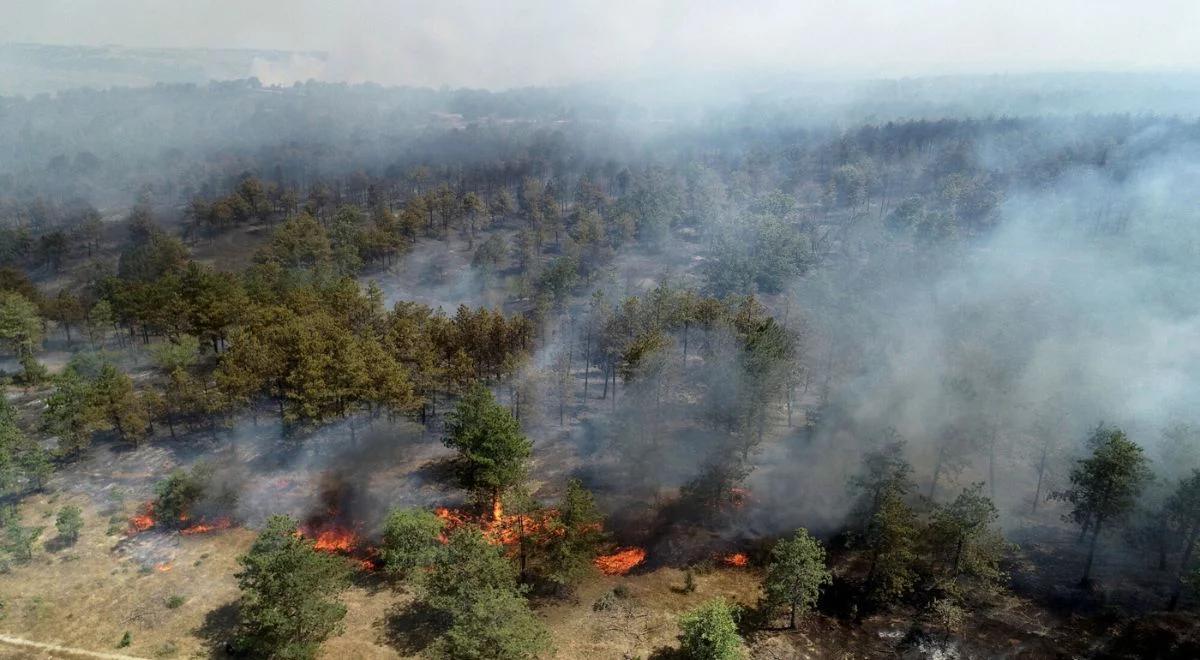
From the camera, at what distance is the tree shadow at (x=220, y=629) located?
34406mm

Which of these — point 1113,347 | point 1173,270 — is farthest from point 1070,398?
point 1173,270

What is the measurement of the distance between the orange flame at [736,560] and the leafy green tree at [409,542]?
18.6 m

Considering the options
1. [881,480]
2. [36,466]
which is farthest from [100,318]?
[881,480]

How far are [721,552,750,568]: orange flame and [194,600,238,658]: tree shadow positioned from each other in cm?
2921

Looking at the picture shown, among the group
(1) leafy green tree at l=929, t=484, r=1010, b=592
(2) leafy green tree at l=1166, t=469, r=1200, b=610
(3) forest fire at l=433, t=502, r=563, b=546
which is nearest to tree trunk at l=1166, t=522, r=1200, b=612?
(2) leafy green tree at l=1166, t=469, r=1200, b=610

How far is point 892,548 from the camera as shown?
118ft

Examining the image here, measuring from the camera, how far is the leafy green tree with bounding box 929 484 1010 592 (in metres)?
34.8

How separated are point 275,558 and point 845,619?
31.5 metres

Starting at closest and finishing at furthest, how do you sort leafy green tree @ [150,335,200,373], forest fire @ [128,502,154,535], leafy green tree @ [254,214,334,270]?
1. forest fire @ [128,502,154,535]
2. leafy green tree @ [150,335,200,373]
3. leafy green tree @ [254,214,334,270]

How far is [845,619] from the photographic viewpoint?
36.8 metres

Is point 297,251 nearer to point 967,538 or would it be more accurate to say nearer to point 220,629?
point 220,629

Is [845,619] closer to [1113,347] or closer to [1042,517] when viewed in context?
[1042,517]

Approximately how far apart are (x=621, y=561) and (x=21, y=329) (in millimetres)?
76447

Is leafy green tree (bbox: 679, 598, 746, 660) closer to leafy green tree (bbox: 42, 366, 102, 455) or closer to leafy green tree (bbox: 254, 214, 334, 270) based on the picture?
leafy green tree (bbox: 42, 366, 102, 455)
